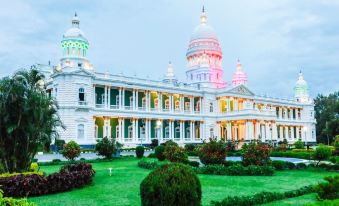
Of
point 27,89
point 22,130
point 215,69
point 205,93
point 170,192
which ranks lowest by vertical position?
point 170,192

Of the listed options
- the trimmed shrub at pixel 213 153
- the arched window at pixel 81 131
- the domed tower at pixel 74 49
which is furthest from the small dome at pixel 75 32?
the trimmed shrub at pixel 213 153

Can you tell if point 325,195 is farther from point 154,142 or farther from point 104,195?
point 154,142

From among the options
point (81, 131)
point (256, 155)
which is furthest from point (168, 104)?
point (256, 155)

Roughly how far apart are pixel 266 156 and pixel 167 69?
57113 millimetres

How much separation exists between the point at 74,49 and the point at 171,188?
4430 centimetres

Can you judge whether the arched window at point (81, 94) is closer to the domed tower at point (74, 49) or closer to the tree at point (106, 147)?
the domed tower at point (74, 49)

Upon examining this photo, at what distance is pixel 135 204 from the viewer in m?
11.9

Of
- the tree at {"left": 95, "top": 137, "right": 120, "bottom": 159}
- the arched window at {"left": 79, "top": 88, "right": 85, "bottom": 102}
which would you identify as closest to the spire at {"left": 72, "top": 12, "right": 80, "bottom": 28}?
the arched window at {"left": 79, "top": 88, "right": 85, "bottom": 102}

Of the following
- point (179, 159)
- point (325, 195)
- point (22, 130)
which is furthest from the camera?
point (179, 159)

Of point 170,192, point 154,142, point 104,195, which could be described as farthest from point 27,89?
point 154,142

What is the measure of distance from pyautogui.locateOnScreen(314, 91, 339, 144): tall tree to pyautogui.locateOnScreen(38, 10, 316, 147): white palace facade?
2903mm

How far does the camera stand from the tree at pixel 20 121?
15320 millimetres

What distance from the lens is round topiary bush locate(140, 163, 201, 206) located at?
8.66m

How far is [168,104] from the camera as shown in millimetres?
61375
